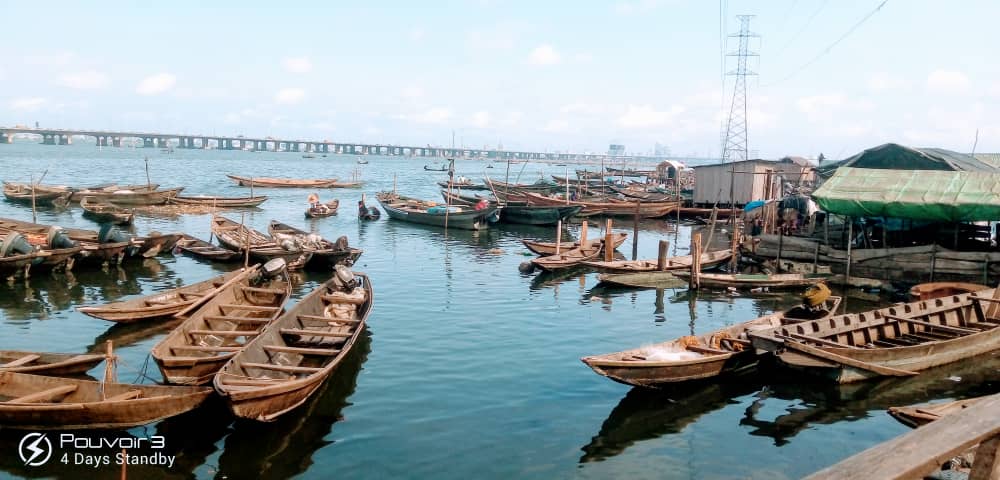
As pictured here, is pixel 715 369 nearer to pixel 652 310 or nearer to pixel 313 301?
pixel 652 310

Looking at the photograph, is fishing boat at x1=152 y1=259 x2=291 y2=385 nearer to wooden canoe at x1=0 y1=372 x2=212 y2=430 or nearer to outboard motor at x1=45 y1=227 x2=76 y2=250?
wooden canoe at x1=0 y1=372 x2=212 y2=430

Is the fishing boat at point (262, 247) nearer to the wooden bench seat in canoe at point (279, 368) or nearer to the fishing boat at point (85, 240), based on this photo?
the fishing boat at point (85, 240)

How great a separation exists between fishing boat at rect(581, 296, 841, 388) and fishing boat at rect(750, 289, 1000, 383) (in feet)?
2.34

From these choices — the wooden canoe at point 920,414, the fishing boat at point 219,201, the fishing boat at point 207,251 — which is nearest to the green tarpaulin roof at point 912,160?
the wooden canoe at point 920,414

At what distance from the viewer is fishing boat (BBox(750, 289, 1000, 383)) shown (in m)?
12.5

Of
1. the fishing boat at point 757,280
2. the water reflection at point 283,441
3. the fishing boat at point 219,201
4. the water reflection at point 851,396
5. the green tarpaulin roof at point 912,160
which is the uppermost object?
the green tarpaulin roof at point 912,160

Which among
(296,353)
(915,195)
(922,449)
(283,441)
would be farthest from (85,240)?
(915,195)

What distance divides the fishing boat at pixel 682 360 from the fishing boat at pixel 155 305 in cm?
1005

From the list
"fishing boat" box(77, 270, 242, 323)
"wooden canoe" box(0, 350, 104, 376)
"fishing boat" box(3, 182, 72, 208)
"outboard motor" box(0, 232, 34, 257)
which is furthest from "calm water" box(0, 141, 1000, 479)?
"fishing boat" box(3, 182, 72, 208)

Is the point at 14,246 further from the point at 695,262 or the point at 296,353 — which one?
the point at 695,262

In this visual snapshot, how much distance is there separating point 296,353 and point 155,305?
6.34 m

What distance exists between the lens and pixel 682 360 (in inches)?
477

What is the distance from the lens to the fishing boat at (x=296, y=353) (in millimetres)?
9562

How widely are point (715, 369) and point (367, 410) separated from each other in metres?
6.60
